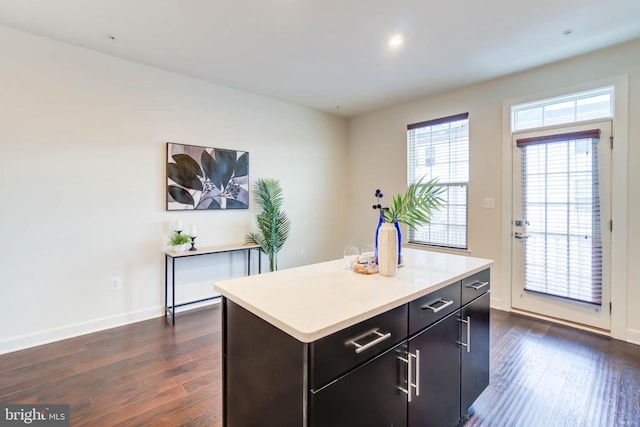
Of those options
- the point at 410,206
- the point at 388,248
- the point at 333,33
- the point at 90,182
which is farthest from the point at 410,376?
the point at 90,182

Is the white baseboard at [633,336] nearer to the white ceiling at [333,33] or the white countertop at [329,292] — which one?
the white countertop at [329,292]

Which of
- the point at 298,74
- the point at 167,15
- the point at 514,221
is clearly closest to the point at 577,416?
the point at 514,221

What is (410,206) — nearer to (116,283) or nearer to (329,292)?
(329,292)

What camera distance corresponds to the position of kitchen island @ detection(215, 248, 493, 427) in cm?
98

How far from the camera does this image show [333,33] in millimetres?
2543

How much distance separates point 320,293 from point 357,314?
0.93 feet

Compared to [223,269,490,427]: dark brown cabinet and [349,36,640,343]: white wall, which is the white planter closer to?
[223,269,490,427]: dark brown cabinet

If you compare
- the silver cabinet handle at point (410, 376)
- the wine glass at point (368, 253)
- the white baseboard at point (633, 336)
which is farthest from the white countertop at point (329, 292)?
the white baseboard at point (633, 336)

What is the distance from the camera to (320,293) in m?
1.31

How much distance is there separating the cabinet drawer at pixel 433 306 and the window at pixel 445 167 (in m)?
2.45

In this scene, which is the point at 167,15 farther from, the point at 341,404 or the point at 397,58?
the point at 341,404

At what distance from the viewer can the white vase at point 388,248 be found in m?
1.54

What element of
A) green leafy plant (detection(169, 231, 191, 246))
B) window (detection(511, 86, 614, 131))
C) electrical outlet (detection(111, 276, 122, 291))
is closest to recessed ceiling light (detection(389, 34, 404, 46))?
window (detection(511, 86, 614, 131))

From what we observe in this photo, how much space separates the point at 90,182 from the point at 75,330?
55.2 inches
